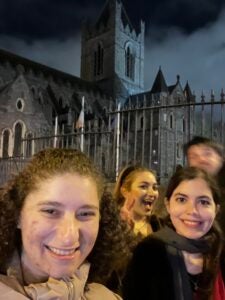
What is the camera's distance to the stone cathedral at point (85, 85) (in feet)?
74.7

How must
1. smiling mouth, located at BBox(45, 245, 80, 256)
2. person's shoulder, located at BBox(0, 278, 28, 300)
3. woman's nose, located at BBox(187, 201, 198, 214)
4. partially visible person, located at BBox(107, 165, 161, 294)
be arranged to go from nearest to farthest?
person's shoulder, located at BBox(0, 278, 28, 300) < smiling mouth, located at BBox(45, 245, 80, 256) < woman's nose, located at BBox(187, 201, 198, 214) < partially visible person, located at BBox(107, 165, 161, 294)

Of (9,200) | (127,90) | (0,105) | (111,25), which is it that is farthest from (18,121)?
(111,25)

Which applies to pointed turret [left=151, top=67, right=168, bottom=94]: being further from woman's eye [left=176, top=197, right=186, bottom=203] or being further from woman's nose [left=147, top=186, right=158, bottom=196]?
woman's eye [left=176, top=197, right=186, bottom=203]

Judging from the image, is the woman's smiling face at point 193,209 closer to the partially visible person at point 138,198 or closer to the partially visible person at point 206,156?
the partially visible person at point 138,198

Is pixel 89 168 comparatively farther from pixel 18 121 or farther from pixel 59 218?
pixel 18 121

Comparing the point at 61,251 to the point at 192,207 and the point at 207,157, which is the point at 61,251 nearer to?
the point at 192,207

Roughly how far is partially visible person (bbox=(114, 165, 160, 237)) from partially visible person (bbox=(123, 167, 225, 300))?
30.5 inches

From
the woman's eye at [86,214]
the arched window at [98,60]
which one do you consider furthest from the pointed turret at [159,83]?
the woman's eye at [86,214]

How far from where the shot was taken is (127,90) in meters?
50.3

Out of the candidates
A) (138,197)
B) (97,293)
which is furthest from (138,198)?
(97,293)

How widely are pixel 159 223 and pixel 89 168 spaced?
1660mm

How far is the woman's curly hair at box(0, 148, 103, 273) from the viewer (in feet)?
4.12

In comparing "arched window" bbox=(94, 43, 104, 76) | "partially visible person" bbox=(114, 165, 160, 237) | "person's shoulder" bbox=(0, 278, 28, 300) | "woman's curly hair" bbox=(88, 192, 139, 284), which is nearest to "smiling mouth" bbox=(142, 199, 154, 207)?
"partially visible person" bbox=(114, 165, 160, 237)

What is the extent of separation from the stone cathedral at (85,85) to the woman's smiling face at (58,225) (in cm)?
1059
